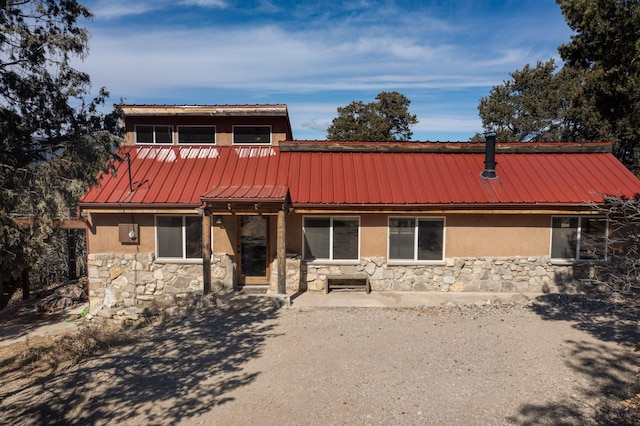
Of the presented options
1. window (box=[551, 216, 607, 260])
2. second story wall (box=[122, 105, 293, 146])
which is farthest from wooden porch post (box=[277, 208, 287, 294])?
window (box=[551, 216, 607, 260])

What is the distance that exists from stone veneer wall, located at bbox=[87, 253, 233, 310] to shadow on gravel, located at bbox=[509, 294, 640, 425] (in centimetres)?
855

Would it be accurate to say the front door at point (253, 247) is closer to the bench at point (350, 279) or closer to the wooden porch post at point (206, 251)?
the wooden porch post at point (206, 251)

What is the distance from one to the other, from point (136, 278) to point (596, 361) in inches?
416

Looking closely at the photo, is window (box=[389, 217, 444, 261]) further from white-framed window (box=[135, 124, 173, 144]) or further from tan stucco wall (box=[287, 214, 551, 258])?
white-framed window (box=[135, 124, 173, 144])

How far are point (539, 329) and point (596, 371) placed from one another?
6.35 ft

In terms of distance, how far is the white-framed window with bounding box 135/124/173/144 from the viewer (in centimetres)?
1306

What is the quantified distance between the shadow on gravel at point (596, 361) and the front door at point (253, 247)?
22.8 ft

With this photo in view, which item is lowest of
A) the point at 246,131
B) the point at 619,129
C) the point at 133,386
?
the point at 133,386

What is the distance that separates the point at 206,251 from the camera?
31.4ft

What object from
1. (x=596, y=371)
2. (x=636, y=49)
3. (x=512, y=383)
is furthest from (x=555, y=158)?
(x=512, y=383)

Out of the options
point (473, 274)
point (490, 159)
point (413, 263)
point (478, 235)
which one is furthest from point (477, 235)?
point (490, 159)

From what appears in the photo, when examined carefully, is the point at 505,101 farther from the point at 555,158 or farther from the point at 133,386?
the point at 133,386

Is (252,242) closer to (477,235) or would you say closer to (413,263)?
(413,263)

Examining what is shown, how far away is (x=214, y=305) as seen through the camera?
9344 mm
